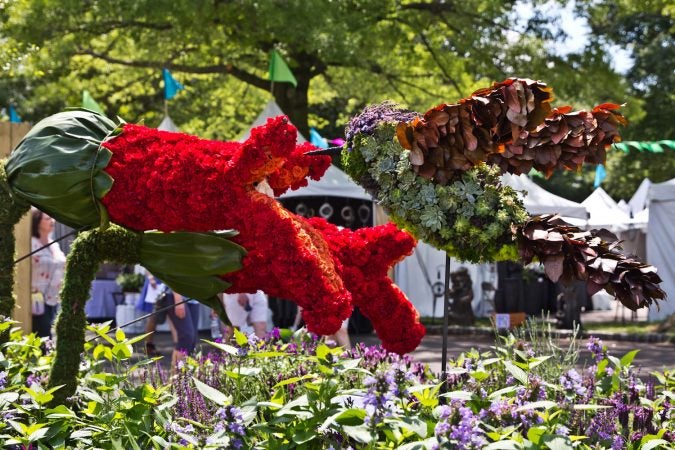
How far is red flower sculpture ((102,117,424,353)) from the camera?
355 centimetres

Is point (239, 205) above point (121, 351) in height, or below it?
above

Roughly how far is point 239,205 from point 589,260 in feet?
4.42

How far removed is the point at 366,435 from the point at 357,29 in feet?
40.4

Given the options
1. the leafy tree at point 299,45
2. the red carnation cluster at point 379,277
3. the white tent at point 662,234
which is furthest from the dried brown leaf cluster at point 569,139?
the white tent at point 662,234

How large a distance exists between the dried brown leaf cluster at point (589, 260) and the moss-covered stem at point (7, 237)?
7.19 ft

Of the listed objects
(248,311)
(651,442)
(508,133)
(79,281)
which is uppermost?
(508,133)

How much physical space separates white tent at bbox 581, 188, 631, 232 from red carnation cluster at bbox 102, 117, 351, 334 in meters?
15.7

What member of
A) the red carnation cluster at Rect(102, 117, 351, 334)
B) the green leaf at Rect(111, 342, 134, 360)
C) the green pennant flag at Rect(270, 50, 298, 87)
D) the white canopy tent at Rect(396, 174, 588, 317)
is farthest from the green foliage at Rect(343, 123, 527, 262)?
the white canopy tent at Rect(396, 174, 588, 317)

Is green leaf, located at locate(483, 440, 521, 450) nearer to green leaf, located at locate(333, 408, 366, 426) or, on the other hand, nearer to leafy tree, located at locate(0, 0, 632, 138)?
green leaf, located at locate(333, 408, 366, 426)

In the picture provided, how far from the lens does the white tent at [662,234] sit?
1653cm

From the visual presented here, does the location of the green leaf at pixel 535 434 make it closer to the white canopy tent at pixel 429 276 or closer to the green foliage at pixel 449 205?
the green foliage at pixel 449 205

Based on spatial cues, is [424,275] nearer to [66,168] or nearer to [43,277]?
[43,277]

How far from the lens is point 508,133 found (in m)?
3.57

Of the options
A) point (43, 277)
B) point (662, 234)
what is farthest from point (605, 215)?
point (43, 277)
